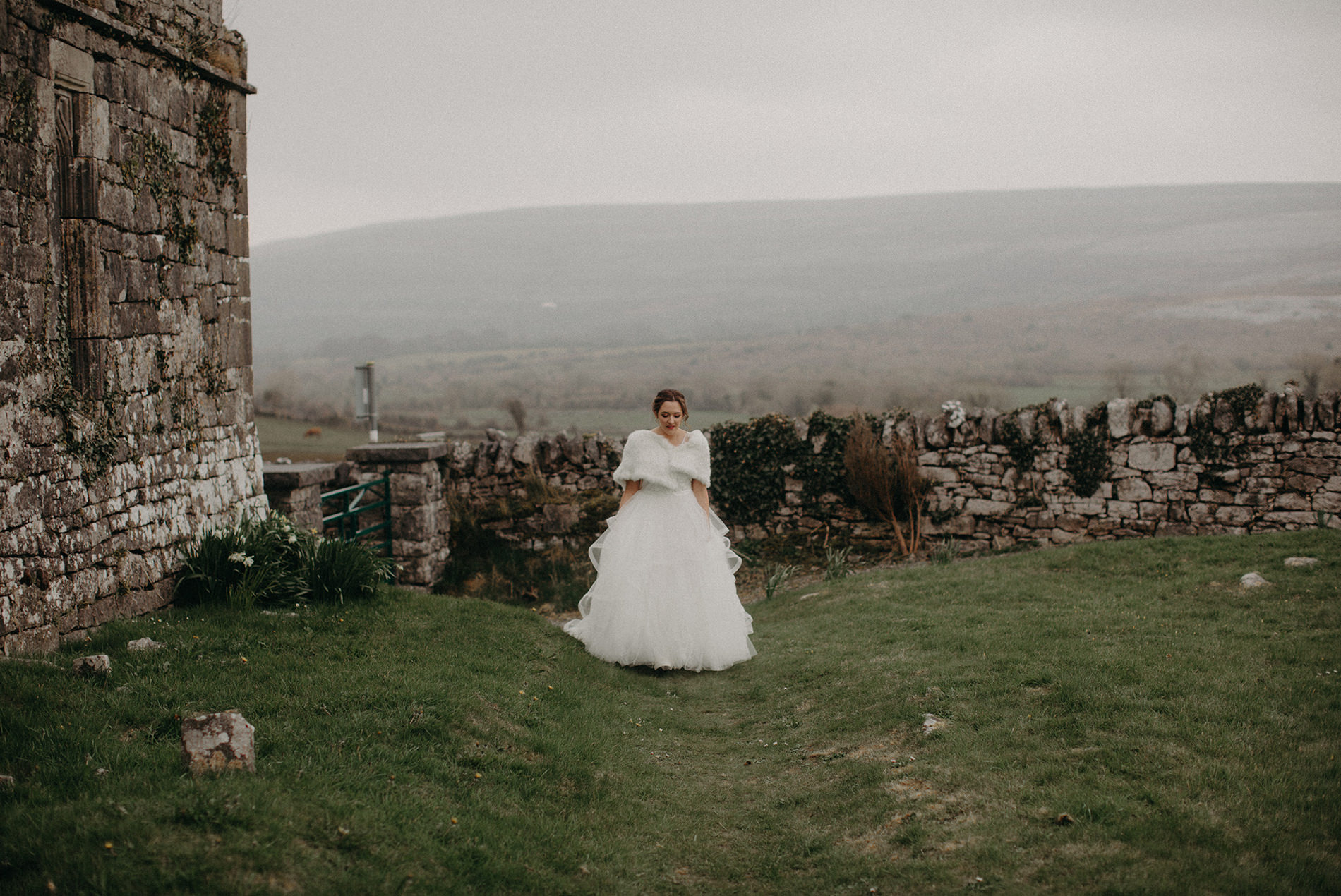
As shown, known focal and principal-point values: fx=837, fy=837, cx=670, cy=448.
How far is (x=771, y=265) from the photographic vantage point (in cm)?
6297

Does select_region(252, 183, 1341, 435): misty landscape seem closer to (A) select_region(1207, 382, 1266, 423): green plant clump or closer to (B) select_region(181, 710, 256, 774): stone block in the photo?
(A) select_region(1207, 382, 1266, 423): green plant clump

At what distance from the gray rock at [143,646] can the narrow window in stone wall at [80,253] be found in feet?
5.35

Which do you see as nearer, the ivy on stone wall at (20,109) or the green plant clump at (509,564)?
the ivy on stone wall at (20,109)

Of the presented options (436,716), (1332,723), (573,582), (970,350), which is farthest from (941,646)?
(970,350)

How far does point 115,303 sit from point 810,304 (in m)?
51.7

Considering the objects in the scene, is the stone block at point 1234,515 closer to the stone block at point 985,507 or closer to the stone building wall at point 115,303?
the stone block at point 985,507

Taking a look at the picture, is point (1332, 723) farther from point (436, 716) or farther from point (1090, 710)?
point (436, 716)

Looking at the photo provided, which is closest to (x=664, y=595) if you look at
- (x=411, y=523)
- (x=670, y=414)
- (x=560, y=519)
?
(x=670, y=414)

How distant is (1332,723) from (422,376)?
4476cm

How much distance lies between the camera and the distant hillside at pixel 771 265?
1788 inches

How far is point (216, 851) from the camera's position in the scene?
2857mm

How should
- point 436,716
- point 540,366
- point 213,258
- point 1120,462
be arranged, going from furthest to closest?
point 540,366, point 1120,462, point 213,258, point 436,716

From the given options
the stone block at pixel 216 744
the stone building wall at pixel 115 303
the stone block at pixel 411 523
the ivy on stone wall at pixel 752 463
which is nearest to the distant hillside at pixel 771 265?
the ivy on stone wall at pixel 752 463

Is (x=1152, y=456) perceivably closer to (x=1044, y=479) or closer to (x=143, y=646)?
(x=1044, y=479)
